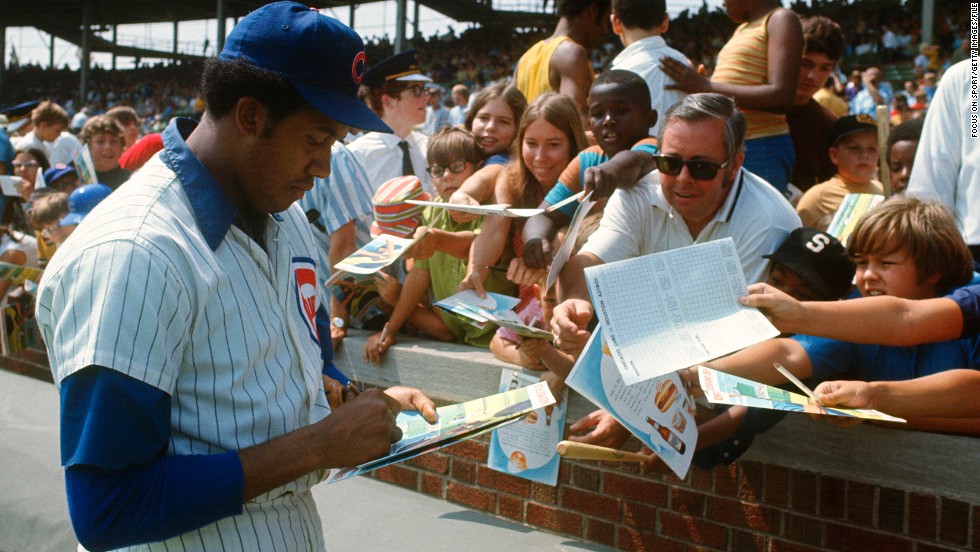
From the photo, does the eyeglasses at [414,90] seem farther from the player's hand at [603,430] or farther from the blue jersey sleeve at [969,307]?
the blue jersey sleeve at [969,307]

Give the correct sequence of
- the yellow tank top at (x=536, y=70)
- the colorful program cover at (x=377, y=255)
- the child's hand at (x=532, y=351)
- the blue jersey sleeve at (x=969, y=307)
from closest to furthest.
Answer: the blue jersey sleeve at (x=969, y=307) → the child's hand at (x=532, y=351) → the colorful program cover at (x=377, y=255) → the yellow tank top at (x=536, y=70)

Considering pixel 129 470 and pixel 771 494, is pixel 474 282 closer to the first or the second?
pixel 771 494

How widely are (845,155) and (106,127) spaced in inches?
221

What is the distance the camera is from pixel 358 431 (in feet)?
5.47

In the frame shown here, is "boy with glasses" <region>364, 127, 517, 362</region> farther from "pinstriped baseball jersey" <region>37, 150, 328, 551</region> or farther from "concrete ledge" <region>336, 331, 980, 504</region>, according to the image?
"pinstriped baseball jersey" <region>37, 150, 328, 551</region>

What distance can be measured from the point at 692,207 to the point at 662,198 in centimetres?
13

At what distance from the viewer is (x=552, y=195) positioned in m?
3.79

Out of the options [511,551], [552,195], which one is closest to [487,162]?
[552,195]

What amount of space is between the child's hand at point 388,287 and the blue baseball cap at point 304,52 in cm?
307

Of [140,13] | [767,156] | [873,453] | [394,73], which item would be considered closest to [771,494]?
[873,453]

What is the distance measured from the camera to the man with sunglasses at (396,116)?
5.23 meters

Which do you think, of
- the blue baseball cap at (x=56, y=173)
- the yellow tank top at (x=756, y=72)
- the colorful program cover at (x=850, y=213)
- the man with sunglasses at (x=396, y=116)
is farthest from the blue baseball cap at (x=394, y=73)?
the blue baseball cap at (x=56, y=173)

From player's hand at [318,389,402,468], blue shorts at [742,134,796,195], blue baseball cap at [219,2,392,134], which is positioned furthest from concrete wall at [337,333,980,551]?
blue baseball cap at [219,2,392,134]

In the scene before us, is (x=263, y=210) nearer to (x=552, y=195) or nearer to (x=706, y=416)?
(x=706, y=416)
